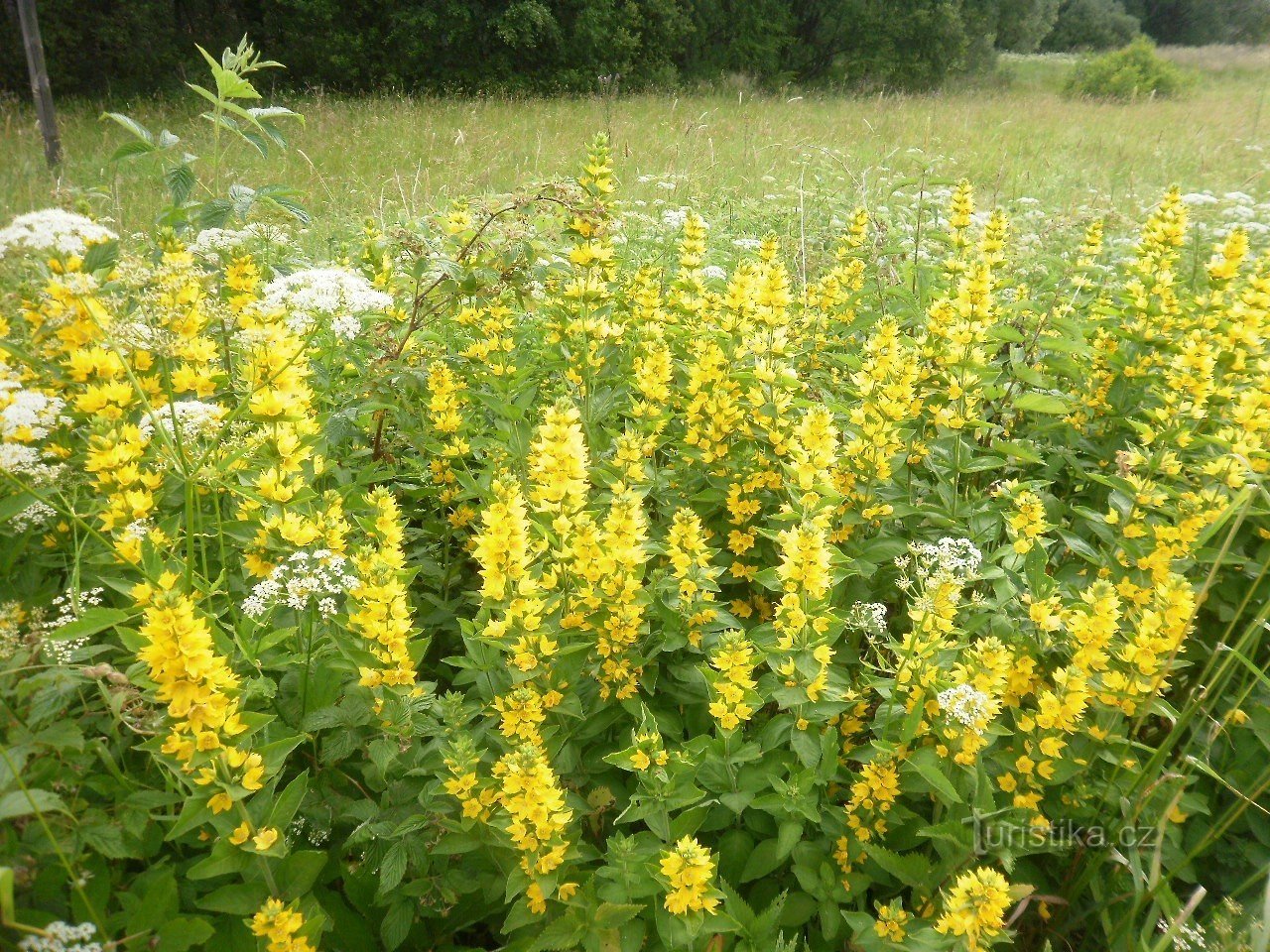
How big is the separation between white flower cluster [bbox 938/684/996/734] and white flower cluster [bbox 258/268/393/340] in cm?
214

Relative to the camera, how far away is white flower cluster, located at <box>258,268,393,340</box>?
8.30ft

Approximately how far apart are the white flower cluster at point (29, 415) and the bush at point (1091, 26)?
42840mm

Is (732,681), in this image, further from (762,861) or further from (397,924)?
(397,924)

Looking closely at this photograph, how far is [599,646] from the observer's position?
2037mm

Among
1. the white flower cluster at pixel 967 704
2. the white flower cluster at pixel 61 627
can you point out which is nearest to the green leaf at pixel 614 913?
the white flower cluster at pixel 967 704

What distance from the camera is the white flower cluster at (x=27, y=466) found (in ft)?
5.69

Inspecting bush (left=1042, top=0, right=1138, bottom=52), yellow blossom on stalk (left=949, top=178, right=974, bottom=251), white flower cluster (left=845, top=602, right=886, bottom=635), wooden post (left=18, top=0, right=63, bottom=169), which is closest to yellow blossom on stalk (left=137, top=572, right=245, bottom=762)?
white flower cluster (left=845, top=602, right=886, bottom=635)

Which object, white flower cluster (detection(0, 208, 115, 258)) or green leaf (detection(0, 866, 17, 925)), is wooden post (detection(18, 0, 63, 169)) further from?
green leaf (detection(0, 866, 17, 925))

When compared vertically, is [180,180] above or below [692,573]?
above

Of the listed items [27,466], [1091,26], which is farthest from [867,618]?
[1091,26]

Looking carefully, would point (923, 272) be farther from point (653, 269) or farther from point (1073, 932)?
point (1073, 932)

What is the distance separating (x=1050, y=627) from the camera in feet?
6.44

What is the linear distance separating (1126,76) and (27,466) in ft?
76.6

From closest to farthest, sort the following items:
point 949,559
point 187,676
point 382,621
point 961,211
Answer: point 187,676, point 382,621, point 949,559, point 961,211
